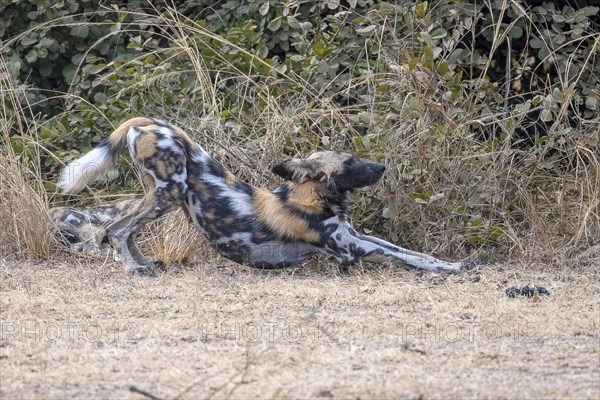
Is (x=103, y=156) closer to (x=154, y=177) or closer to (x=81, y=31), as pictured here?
(x=154, y=177)

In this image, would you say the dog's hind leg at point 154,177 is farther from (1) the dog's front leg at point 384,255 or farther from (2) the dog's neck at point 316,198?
(1) the dog's front leg at point 384,255

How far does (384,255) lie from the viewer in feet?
22.5

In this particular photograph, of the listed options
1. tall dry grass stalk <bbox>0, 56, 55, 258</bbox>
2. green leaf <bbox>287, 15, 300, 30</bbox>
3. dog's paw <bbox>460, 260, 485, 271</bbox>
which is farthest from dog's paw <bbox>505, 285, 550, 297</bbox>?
green leaf <bbox>287, 15, 300, 30</bbox>

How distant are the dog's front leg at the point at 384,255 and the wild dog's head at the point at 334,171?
33 centimetres

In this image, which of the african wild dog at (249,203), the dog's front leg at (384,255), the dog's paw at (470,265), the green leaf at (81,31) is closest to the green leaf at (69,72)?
the green leaf at (81,31)

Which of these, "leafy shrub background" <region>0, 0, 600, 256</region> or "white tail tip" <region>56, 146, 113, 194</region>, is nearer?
"white tail tip" <region>56, 146, 113, 194</region>

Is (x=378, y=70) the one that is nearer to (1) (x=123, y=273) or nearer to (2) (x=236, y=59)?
(2) (x=236, y=59)

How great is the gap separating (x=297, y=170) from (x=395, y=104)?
3.29ft

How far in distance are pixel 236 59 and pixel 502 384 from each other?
4.95 m

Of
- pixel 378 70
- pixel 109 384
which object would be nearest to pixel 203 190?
pixel 378 70

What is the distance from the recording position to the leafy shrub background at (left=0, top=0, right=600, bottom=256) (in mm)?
7332

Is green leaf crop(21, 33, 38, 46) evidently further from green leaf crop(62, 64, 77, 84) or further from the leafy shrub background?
green leaf crop(62, 64, 77, 84)

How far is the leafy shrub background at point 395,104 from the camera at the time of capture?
733 cm

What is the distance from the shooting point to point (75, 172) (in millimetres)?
7312
